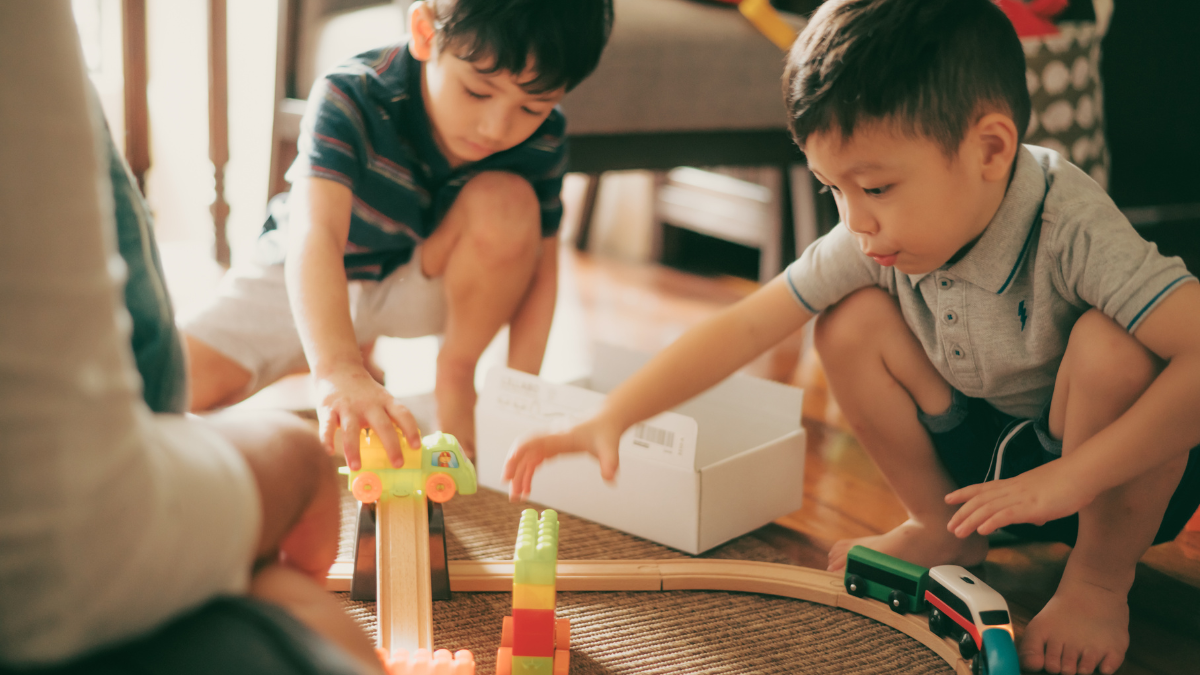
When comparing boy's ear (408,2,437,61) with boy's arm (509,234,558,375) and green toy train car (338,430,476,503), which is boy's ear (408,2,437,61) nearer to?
boy's arm (509,234,558,375)

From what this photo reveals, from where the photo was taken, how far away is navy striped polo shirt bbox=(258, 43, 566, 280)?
98cm

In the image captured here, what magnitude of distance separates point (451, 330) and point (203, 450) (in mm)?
766

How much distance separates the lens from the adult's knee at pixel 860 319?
84 centimetres

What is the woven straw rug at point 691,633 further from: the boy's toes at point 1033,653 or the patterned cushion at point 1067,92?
the patterned cushion at point 1067,92

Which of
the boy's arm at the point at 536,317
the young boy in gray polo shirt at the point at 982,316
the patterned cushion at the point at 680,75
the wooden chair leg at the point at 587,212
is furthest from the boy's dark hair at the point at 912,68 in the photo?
the wooden chair leg at the point at 587,212

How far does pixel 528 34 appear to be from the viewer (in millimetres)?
922

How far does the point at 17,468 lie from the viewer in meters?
0.29

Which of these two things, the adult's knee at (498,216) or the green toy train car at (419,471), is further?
the adult's knee at (498,216)

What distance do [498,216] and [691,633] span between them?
1.71ft

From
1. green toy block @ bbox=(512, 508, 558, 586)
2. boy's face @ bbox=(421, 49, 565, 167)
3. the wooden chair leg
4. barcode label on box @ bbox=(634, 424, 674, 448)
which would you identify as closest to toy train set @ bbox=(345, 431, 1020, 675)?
green toy block @ bbox=(512, 508, 558, 586)

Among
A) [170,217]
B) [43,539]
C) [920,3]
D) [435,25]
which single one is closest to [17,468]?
[43,539]

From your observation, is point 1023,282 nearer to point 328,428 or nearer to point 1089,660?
point 1089,660

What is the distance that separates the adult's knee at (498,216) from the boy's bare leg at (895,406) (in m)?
0.39

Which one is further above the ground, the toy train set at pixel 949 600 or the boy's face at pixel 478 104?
the boy's face at pixel 478 104
